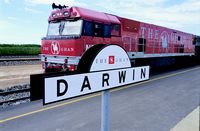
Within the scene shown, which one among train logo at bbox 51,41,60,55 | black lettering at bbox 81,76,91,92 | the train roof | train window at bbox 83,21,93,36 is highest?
the train roof

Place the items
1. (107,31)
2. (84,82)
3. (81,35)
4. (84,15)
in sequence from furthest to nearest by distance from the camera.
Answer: (107,31), (84,15), (81,35), (84,82)

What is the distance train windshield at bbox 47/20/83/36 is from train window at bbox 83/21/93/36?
0.77ft

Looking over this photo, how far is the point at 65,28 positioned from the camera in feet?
34.3

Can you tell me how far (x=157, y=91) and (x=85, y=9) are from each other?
5128mm

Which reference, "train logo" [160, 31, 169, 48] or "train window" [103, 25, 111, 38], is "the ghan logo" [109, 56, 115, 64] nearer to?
"train window" [103, 25, 111, 38]

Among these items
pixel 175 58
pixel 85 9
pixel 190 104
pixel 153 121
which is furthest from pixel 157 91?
pixel 175 58

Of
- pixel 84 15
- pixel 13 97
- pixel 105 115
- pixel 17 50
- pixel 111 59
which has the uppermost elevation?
pixel 84 15

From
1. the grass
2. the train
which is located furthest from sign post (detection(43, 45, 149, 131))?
the grass

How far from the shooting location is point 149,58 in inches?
631

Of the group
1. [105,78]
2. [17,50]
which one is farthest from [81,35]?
[17,50]

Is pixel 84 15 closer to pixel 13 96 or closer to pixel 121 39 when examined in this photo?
pixel 121 39

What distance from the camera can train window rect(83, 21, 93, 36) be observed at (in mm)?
9973

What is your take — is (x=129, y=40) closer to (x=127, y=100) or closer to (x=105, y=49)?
(x=127, y=100)

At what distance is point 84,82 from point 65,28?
29.4 feet
